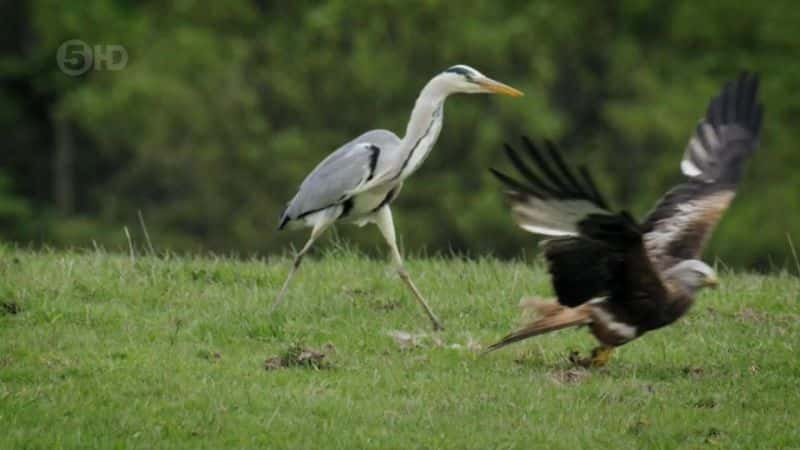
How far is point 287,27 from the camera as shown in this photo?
37.6 metres

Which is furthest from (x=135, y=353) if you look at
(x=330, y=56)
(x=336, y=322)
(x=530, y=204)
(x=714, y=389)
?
(x=330, y=56)

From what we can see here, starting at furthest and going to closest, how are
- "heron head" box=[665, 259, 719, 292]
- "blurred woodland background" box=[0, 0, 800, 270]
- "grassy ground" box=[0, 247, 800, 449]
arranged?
"blurred woodland background" box=[0, 0, 800, 270] < "heron head" box=[665, 259, 719, 292] < "grassy ground" box=[0, 247, 800, 449]

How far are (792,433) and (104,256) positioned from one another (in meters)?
5.39

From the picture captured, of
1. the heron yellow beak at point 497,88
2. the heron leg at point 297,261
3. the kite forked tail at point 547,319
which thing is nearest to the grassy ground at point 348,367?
the heron leg at point 297,261

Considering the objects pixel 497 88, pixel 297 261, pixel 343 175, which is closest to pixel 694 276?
pixel 497 88

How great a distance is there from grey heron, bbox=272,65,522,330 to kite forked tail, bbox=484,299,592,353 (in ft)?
3.21

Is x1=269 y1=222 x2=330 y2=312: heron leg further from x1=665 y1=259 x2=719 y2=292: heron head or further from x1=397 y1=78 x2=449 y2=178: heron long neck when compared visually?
x1=665 y1=259 x2=719 y2=292: heron head

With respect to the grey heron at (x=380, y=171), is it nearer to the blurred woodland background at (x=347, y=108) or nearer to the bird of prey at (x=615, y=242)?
the bird of prey at (x=615, y=242)

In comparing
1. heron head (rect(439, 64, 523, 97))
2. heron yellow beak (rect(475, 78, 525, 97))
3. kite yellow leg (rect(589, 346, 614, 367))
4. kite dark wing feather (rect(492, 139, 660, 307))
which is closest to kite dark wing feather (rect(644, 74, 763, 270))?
kite dark wing feather (rect(492, 139, 660, 307))

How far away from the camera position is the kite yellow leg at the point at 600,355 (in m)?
9.20

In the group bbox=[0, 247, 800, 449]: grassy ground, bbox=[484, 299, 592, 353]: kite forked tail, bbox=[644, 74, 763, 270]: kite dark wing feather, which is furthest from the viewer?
bbox=[644, 74, 763, 270]: kite dark wing feather

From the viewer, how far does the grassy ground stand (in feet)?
25.8

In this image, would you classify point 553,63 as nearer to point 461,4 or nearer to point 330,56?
point 461,4

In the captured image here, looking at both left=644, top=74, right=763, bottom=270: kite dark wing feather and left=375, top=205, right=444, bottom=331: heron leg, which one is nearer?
left=644, top=74, right=763, bottom=270: kite dark wing feather
